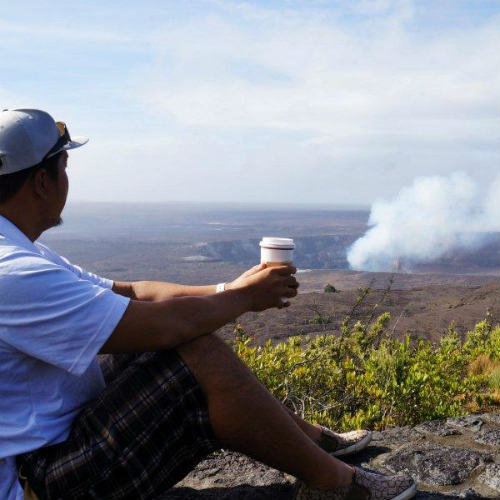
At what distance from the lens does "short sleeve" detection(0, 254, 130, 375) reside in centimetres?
206

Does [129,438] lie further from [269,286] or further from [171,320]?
[269,286]

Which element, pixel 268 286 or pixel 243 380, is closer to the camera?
pixel 243 380

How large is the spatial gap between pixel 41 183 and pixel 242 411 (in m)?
1.10

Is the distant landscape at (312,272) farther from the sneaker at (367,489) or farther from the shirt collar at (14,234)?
the shirt collar at (14,234)

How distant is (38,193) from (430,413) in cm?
296

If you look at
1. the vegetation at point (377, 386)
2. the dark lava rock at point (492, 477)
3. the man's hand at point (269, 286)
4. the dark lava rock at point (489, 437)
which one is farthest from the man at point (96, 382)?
the vegetation at point (377, 386)

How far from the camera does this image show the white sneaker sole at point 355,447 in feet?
10.5

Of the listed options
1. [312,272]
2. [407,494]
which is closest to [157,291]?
[407,494]

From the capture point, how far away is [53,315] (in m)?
2.07

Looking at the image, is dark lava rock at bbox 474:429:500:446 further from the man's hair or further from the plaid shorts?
the man's hair

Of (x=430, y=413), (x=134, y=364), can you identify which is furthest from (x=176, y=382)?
(x=430, y=413)

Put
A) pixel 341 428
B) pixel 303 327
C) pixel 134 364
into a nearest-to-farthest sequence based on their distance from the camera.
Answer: pixel 134 364, pixel 341 428, pixel 303 327

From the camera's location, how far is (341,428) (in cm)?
413

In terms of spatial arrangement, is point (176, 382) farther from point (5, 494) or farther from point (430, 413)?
point (430, 413)
